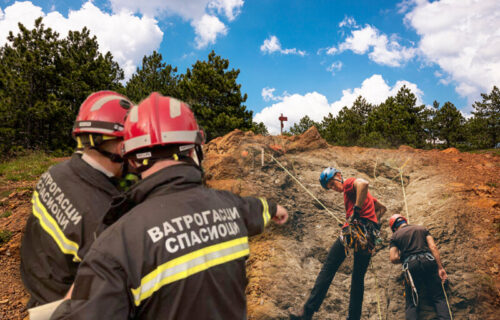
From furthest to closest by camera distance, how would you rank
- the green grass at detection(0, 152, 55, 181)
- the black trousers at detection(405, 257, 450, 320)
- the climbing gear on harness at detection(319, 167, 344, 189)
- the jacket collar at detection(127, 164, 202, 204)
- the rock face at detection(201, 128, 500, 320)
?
the green grass at detection(0, 152, 55, 181) → the climbing gear on harness at detection(319, 167, 344, 189) → the rock face at detection(201, 128, 500, 320) → the black trousers at detection(405, 257, 450, 320) → the jacket collar at detection(127, 164, 202, 204)

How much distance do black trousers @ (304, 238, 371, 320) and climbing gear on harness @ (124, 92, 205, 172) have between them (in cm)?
368

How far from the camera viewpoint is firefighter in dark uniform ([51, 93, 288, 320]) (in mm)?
1052

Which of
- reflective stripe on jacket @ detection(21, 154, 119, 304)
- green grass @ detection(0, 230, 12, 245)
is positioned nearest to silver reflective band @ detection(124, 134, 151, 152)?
reflective stripe on jacket @ detection(21, 154, 119, 304)

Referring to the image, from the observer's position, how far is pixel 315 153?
6.58 metres

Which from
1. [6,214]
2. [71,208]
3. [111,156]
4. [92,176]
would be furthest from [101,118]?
[6,214]

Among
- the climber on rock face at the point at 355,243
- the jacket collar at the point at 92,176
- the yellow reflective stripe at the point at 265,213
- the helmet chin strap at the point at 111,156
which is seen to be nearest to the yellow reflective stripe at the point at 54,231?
the jacket collar at the point at 92,176

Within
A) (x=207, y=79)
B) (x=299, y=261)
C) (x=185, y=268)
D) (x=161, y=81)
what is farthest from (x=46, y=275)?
(x=161, y=81)

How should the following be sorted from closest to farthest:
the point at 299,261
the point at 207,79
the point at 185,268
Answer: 1. the point at 185,268
2. the point at 299,261
3. the point at 207,79

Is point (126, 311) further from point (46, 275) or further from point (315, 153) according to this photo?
point (315, 153)

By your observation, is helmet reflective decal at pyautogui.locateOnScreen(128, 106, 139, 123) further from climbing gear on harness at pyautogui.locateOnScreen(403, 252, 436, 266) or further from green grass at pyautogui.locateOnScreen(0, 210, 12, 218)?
green grass at pyautogui.locateOnScreen(0, 210, 12, 218)

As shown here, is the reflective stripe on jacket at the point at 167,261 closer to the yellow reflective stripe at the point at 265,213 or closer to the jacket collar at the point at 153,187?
the jacket collar at the point at 153,187

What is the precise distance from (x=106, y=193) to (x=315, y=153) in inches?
209

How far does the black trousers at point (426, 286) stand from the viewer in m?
3.92

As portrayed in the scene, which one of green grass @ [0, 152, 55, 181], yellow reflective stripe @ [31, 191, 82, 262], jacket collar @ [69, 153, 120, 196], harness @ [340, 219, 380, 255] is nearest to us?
yellow reflective stripe @ [31, 191, 82, 262]
